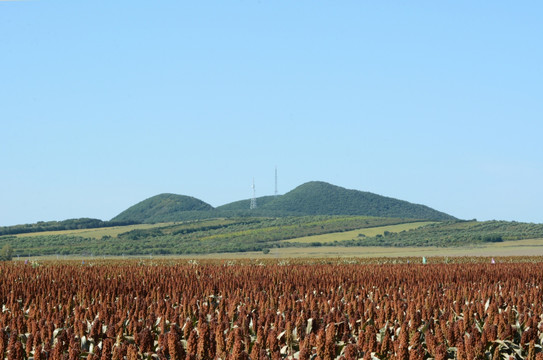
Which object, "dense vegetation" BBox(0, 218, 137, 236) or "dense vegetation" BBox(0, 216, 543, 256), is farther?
"dense vegetation" BBox(0, 218, 137, 236)

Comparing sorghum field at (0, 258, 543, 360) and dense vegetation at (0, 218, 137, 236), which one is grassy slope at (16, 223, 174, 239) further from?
sorghum field at (0, 258, 543, 360)

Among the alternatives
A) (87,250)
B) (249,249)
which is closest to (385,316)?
(249,249)

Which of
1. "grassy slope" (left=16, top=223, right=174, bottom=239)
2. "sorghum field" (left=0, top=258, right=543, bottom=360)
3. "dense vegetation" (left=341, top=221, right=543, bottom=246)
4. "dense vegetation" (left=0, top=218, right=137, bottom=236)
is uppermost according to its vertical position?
"dense vegetation" (left=0, top=218, right=137, bottom=236)

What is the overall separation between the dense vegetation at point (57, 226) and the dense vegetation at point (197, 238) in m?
8.71

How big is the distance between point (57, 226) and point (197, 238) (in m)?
35.8

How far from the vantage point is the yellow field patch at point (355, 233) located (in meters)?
108

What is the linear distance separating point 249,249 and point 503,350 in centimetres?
8623

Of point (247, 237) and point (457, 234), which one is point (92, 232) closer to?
point (247, 237)

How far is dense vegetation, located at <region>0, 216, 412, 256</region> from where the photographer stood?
317 feet

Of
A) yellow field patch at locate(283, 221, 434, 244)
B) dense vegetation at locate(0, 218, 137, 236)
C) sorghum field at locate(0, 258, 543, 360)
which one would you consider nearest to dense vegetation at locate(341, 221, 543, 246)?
yellow field patch at locate(283, 221, 434, 244)

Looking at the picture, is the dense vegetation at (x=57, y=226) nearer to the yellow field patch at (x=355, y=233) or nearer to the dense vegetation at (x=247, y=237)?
the dense vegetation at (x=247, y=237)

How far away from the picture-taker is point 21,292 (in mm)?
16609

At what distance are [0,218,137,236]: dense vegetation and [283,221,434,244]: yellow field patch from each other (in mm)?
51170

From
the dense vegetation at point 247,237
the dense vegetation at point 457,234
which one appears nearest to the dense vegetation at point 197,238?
the dense vegetation at point 247,237
